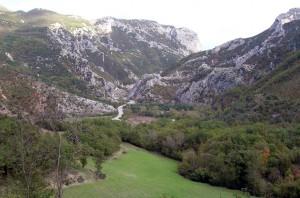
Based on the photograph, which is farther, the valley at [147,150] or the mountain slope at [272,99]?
the mountain slope at [272,99]

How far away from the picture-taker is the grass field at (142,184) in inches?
2381

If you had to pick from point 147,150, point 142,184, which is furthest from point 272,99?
point 142,184

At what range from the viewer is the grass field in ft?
198

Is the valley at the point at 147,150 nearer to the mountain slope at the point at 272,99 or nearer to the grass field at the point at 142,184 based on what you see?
the grass field at the point at 142,184

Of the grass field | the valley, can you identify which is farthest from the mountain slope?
the grass field

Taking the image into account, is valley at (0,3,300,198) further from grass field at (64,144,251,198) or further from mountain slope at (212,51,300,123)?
mountain slope at (212,51,300,123)

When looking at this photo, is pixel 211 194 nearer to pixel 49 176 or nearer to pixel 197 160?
pixel 197 160

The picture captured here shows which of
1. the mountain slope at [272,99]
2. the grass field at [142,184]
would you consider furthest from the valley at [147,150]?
the mountain slope at [272,99]

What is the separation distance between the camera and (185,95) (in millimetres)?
193125

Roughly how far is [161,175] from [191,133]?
24580 millimetres

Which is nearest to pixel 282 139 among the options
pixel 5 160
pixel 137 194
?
pixel 137 194

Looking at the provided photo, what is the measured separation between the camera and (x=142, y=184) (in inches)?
2682

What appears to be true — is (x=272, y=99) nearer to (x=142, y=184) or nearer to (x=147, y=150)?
(x=147, y=150)

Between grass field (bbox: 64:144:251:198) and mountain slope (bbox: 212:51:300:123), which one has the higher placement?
mountain slope (bbox: 212:51:300:123)
